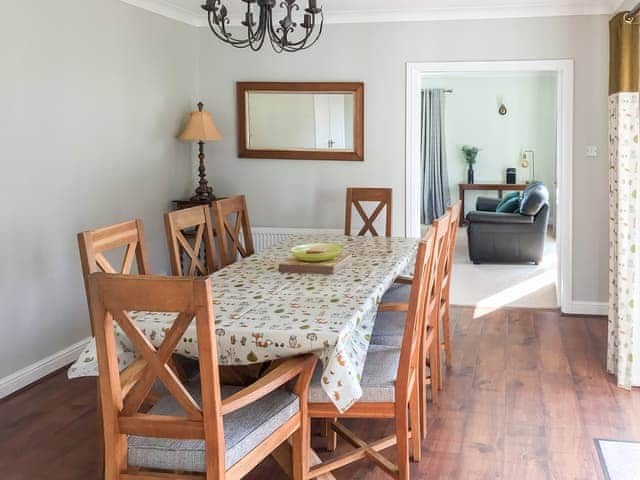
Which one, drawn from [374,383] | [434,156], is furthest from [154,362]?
[434,156]

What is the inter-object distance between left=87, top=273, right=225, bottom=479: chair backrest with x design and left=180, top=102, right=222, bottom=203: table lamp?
372 centimetres

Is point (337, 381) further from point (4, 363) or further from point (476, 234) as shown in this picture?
point (476, 234)

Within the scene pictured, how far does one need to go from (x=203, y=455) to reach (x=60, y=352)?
2576 mm

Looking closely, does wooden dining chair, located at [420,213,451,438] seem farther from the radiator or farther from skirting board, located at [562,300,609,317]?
the radiator

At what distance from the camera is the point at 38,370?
402cm

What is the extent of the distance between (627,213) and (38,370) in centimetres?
343

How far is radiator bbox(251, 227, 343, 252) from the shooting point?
233 inches

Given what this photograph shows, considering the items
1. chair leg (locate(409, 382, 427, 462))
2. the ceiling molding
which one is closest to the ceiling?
the ceiling molding

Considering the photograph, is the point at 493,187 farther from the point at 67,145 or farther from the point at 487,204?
the point at 67,145

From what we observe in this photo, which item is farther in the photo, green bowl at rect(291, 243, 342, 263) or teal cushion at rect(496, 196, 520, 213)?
teal cushion at rect(496, 196, 520, 213)

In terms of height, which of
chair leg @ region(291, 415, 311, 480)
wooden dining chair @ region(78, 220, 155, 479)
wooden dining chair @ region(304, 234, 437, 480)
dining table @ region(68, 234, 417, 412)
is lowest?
chair leg @ region(291, 415, 311, 480)

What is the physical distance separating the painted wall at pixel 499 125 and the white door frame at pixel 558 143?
4.70 metres

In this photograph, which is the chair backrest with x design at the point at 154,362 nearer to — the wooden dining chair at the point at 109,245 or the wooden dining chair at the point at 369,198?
the wooden dining chair at the point at 109,245

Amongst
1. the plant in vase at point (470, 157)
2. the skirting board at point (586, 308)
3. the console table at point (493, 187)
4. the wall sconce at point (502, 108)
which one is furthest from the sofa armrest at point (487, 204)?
the skirting board at point (586, 308)
